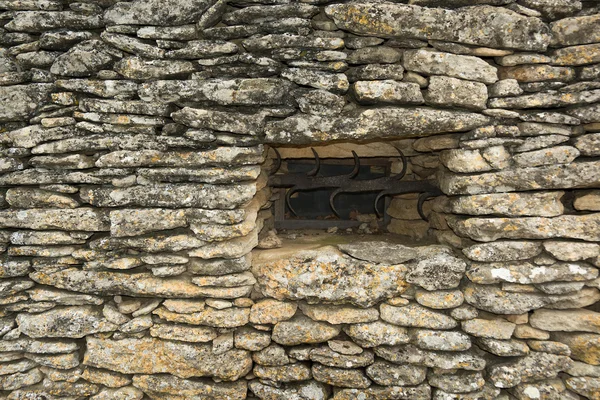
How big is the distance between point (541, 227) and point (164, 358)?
8.64 ft

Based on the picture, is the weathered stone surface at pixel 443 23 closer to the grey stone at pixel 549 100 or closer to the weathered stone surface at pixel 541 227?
the grey stone at pixel 549 100

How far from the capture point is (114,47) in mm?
2219

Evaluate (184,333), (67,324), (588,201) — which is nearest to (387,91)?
(588,201)

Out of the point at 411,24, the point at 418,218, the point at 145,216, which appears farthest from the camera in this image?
the point at 418,218

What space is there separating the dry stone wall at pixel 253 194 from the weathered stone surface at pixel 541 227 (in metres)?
0.01

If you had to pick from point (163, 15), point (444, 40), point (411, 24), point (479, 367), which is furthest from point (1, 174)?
point (479, 367)

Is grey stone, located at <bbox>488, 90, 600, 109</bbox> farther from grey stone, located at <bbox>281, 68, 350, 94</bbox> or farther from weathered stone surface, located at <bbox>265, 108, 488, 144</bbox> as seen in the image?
grey stone, located at <bbox>281, 68, 350, 94</bbox>

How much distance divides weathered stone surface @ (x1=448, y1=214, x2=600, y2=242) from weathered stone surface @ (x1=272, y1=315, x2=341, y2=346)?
47.8 inches

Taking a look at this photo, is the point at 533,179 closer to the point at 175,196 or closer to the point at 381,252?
the point at 381,252

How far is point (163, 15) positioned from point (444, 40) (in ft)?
5.81

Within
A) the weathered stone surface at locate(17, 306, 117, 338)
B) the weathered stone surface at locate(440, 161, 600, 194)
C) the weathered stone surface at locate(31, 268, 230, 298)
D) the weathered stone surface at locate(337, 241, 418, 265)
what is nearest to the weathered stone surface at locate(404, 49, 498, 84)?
the weathered stone surface at locate(440, 161, 600, 194)

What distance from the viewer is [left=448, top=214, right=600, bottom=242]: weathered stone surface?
2.11m

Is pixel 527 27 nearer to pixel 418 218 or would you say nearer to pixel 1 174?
pixel 418 218

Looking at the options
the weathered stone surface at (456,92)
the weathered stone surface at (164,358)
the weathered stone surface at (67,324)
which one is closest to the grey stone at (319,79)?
the weathered stone surface at (456,92)
